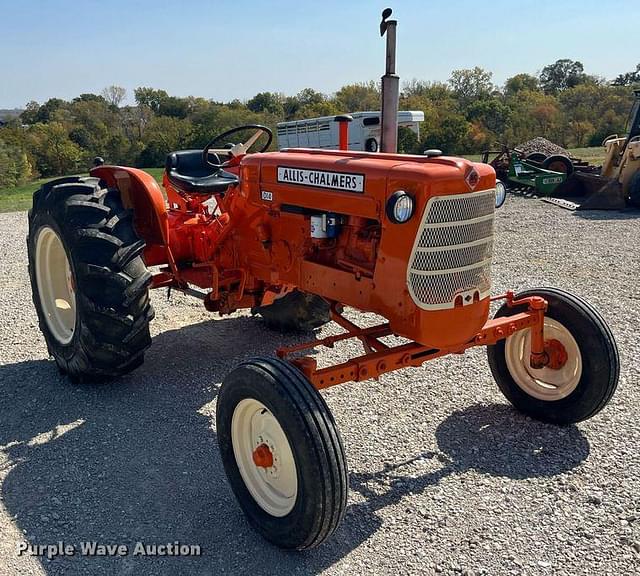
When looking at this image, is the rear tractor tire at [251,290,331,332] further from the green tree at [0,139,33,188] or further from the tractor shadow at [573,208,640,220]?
the green tree at [0,139,33,188]

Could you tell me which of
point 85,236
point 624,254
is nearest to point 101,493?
point 85,236

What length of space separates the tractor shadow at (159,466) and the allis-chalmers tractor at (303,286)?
16 centimetres

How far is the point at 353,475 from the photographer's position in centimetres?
311

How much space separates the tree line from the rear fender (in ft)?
51.1

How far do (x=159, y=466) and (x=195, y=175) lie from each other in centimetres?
253

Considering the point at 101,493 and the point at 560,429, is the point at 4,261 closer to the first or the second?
the point at 101,493

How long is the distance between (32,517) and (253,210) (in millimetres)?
1955

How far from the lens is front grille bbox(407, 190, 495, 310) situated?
102 inches

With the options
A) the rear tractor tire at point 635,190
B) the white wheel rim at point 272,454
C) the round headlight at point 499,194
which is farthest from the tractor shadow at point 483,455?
the rear tractor tire at point 635,190

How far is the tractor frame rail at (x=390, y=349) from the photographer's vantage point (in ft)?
8.77

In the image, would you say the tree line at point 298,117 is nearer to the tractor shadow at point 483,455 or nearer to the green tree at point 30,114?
the green tree at point 30,114

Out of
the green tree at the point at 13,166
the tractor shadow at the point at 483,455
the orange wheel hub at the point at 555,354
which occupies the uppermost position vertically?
the orange wheel hub at the point at 555,354

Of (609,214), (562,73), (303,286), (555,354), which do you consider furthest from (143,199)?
(562,73)

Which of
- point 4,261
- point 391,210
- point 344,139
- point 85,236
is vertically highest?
point 344,139
